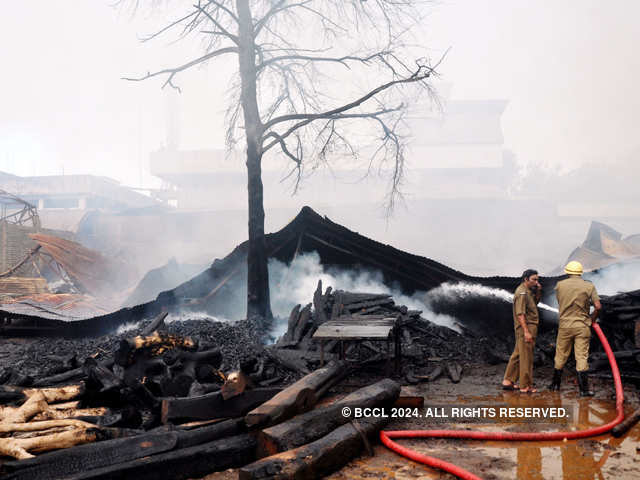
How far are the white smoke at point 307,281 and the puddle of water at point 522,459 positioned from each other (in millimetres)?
6134

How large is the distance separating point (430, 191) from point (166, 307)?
2612 centimetres

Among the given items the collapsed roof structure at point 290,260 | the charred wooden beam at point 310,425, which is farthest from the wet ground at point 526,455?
the collapsed roof structure at point 290,260

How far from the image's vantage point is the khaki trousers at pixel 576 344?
6957mm

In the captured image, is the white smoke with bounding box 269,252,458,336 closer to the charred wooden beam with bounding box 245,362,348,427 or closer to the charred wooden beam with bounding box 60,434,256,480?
the charred wooden beam with bounding box 245,362,348,427

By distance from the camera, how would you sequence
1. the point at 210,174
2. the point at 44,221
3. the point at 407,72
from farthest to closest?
the point at 210,174, the point at 44,221, the point at 407,72

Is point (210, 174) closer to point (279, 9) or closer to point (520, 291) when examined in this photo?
point (279, 9)

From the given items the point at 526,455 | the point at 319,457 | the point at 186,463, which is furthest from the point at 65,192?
the point at 526,455

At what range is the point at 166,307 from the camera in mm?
11352

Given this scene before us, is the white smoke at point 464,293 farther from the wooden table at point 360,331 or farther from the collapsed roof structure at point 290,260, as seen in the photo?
the wooden table at point 360,331

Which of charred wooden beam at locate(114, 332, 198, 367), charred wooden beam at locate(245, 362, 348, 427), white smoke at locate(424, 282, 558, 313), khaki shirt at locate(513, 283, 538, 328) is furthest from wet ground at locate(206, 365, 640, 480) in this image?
white smoke at locate(424, 282, 558, 313)

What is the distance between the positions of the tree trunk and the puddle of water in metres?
6.07

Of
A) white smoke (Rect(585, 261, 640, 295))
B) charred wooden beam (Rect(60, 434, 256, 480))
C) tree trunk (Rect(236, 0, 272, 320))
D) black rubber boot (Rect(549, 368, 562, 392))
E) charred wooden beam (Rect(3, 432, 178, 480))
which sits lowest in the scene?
black rubber boot (Rect(549, 368, 562, 392))

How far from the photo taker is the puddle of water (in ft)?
14.0

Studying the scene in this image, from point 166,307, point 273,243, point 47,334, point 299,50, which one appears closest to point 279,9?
point 299,50
